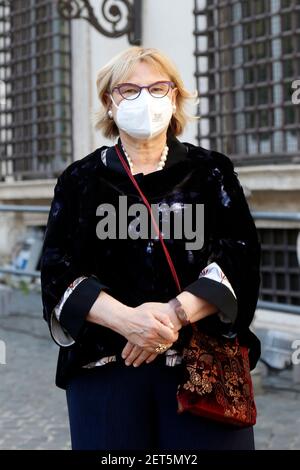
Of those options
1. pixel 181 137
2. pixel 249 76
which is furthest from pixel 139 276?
pixel 249 76

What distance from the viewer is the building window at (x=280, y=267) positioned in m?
7.76

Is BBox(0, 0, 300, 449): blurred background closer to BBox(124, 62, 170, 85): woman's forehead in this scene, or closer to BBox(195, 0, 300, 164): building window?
BBox(195, 0, 300, 164): building window

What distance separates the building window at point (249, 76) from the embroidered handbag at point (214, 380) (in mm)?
5025

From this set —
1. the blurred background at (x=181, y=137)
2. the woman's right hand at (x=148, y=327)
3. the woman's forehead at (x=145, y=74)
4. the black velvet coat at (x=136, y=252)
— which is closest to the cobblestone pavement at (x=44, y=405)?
the blurred background at (x=181, y=137)

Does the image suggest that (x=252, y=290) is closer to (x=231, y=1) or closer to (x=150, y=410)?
(x=150, y=410)

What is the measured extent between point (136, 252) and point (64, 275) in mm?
219

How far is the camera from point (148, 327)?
2.38m

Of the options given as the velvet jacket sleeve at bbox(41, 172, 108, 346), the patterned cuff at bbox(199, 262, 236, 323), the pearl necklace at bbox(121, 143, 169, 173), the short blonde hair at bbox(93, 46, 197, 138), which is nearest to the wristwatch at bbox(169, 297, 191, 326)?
the patterned cuff at bbox(199, 262, 236, 323)

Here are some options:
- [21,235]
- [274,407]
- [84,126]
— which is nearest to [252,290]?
[274,407]

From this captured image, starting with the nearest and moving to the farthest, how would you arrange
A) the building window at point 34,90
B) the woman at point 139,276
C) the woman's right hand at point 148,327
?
the woman's right hand at point 148,327
the woman at point 139,276
the building window at point 34,90

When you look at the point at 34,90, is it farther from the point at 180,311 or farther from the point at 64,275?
the point at 180,311

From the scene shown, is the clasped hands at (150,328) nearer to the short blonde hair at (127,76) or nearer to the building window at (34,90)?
the short blonde hair at (127,76)

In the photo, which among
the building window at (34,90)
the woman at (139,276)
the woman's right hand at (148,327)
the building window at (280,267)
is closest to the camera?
the woman's right hand at (148,327)

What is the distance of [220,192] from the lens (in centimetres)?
256
